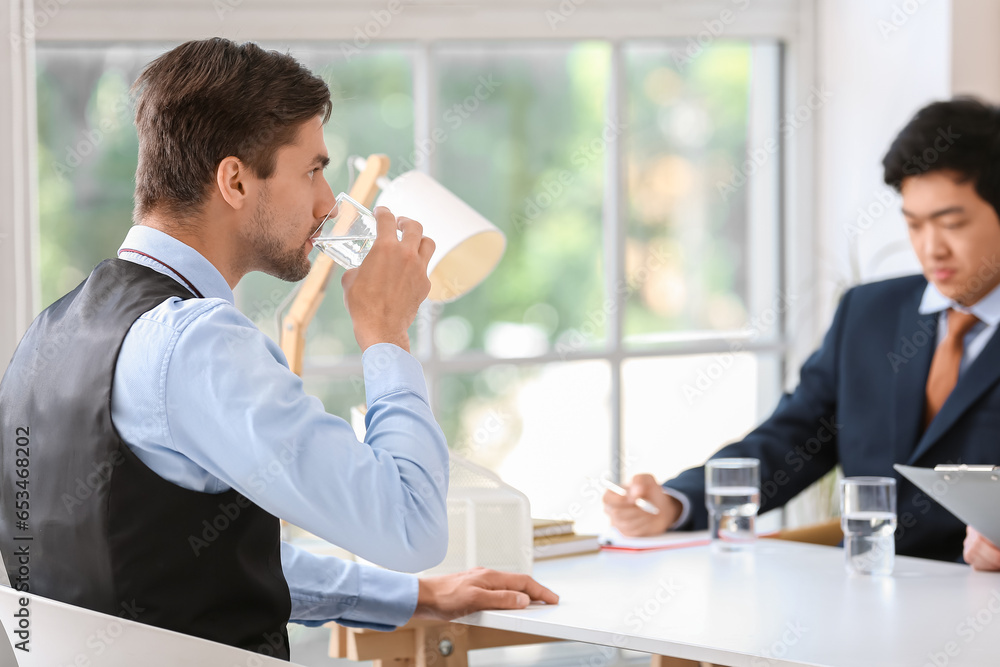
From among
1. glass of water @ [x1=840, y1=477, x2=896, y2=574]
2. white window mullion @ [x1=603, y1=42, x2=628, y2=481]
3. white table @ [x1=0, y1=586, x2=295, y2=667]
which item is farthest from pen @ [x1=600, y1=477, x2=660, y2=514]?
white table @ [x1=0, y1=586, x2=295, y2=667]

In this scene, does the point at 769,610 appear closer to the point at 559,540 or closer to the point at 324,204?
the point at 559,540

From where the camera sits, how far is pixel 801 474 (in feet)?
7.78

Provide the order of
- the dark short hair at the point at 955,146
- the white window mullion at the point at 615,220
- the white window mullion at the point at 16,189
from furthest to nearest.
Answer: the white window mullion at the point at 615,220 < the white window mullion at the point at 16,189 < the dark short hair at the point at 955,146

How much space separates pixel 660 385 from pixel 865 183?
842 mm

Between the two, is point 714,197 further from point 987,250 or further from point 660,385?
point 987,250

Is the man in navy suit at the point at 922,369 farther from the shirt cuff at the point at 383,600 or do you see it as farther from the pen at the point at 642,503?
the shirt cuff at the point at 383,600

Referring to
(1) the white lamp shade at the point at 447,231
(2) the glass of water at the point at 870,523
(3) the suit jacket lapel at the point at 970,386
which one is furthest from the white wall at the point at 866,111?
(1) the white lamp shade at the point at 447,231

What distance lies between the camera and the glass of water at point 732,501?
6.11ft

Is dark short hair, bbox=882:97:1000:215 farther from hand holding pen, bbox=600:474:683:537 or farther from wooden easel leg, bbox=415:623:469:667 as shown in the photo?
wooden easel leg, bbox=415:623:469:667

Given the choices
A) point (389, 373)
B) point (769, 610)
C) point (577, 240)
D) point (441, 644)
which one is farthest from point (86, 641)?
point (577, 240)

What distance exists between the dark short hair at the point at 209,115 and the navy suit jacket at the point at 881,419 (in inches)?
47.5

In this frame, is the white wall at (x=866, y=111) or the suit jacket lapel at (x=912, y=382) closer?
the suit jacket lapel at (x=912, y=382)

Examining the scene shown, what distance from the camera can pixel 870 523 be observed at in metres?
1.68

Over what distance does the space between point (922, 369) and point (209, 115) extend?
1609 mm
